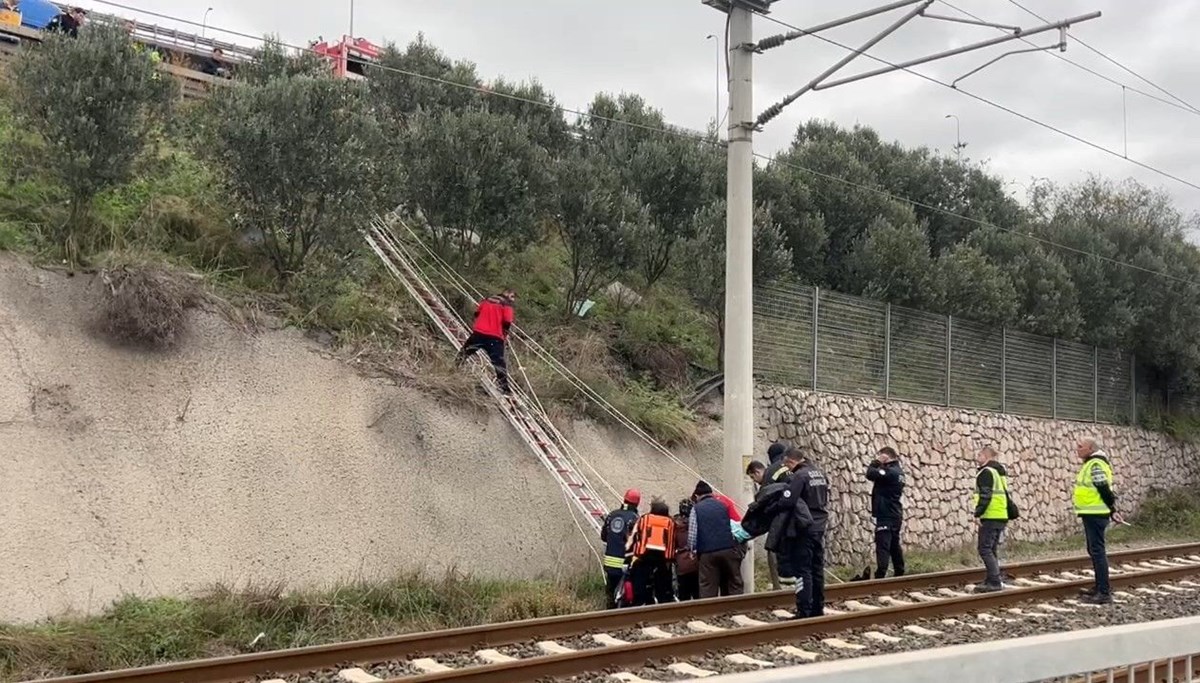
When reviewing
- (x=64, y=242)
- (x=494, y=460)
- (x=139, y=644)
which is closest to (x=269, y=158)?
(x=64, y=242)

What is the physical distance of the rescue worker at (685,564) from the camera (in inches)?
492

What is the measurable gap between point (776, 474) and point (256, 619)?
18.5 ft

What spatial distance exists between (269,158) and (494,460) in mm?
4964

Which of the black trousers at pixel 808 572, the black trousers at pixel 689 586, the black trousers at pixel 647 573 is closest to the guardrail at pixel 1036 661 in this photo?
the black trousers at pixel 808 572

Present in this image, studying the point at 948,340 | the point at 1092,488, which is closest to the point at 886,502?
the point at 1092,488

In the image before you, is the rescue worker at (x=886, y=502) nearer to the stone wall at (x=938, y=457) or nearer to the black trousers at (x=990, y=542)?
the black trousers at (x=990, y=542)

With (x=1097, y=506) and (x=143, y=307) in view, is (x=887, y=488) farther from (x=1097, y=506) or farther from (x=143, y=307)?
(x=143, y=307)

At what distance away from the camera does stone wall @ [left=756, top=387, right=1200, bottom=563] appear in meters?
17.6

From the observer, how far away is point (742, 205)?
14008mm

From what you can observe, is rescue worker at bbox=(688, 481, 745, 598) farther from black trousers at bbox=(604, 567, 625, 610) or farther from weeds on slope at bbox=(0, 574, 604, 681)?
weeds on slope at bbox=(0, 574, 604, 681)

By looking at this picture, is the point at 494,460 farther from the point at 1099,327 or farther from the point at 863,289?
the point at 1099,327

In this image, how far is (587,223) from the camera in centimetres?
1808

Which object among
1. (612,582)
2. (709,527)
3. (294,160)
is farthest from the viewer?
(294,160)

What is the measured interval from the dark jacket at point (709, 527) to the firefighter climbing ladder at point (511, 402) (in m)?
1.78
